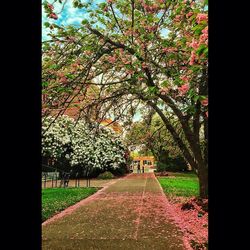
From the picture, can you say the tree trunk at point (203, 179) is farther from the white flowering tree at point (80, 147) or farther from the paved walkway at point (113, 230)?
the white flowering tree at point (80, 147)

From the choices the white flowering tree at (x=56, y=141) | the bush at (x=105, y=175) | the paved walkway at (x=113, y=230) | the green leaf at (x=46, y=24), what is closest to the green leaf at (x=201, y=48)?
the paved walkway at (x=113, y=230)

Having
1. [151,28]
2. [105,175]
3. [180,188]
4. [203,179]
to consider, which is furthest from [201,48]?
[105,175]

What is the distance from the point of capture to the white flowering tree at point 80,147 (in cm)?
2298

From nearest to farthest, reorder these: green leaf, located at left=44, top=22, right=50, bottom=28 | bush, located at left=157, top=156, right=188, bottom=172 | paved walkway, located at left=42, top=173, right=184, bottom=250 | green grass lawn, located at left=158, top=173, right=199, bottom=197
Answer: paved walkway, located at left=42, top=173, right=184, bottom=250
green leaf, located at left=44, top=22, right=50, bottom=28
green grass lawn, located at left=158, top=173, right=199, bottom=197
bush, located at left=157, top=156, right=188, bottom=172

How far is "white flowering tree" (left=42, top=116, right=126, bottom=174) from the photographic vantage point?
75.4 ft

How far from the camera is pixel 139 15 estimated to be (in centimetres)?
735

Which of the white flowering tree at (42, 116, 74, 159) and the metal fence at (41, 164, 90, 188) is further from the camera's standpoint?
the white flowering tree at (42, 116, 74, 159)

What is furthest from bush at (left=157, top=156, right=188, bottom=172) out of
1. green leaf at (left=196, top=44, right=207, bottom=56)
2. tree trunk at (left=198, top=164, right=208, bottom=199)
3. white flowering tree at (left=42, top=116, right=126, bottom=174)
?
green leaf at (left=196, top=44, right=207, bottom=56)

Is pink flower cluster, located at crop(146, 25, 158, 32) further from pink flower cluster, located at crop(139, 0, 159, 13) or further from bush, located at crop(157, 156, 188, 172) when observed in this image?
bush, located at crop(157, 156, 188, 172)

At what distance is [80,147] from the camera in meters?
24.2
